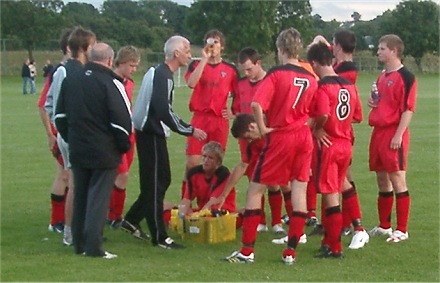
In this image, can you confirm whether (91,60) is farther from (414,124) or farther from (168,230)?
(414,124)

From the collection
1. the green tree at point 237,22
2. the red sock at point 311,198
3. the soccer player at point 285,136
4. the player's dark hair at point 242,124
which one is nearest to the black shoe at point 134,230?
the soccer player at point 285,136

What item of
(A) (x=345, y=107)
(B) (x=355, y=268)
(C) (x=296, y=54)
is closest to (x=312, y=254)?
(B) (x=355, y=268)

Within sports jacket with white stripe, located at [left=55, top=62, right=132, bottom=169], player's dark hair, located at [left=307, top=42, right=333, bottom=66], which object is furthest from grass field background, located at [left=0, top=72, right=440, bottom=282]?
player's dark hair, located at [left=307, top=42, right=333, bottom=66]

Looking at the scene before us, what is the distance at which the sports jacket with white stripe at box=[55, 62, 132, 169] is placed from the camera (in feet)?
25.0

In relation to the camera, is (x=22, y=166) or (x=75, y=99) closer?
(x=75, y=99)

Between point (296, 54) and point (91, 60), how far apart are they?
201 centimetres

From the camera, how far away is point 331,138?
7.93m

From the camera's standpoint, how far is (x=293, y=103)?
7402 mm

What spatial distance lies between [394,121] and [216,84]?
244 cm

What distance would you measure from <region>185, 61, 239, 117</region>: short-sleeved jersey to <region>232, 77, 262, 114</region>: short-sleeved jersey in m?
0.39

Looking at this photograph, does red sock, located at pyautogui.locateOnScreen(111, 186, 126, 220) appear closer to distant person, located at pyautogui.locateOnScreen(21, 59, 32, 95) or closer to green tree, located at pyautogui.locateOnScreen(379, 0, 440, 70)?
distant person, located at pyautogui.locateOnScreen(21, 59, 32, 95)

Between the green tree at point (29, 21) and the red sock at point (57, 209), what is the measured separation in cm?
5243


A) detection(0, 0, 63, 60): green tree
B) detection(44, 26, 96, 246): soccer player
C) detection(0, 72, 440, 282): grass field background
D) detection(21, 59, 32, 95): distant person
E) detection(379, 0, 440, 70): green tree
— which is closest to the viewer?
detection(0, 72, 440, 282): grass field background

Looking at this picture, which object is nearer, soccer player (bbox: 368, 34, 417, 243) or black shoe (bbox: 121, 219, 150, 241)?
soccer player (bbox: 368, 34, 417, 243)
